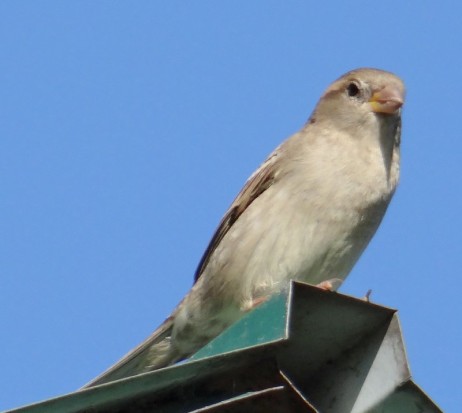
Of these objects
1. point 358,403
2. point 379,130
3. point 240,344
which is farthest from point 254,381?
point 379,130

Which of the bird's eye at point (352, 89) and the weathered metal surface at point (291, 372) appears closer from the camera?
the weathered metal surface at point (291, 372)

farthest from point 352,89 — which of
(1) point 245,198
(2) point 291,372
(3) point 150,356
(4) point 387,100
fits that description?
(2) point 291,372

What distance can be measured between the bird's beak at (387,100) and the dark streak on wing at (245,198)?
65 cm

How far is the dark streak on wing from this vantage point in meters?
6.32

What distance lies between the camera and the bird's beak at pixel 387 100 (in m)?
6.25

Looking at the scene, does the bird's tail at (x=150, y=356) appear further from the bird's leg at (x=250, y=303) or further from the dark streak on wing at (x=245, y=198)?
the bird's leg at (x=250, y=303)

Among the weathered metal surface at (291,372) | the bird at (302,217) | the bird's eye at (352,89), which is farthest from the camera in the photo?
the bird's eye at (352,89)

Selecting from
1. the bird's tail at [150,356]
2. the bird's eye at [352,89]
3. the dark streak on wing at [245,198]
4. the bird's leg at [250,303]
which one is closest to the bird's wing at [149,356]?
the bird's tail at [150,356]

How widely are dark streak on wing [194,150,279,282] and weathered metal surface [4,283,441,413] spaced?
303 cm

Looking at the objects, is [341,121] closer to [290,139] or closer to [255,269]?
[290,139]

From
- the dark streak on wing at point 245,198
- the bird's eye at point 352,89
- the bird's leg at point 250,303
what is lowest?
the bird's leg at point 250,303

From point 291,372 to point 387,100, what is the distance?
11.0 ft

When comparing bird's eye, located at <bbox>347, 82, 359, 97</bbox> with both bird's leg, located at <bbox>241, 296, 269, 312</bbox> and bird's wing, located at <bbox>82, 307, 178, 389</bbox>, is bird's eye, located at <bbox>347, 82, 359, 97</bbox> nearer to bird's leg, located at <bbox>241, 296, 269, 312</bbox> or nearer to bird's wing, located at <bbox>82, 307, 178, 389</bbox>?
bird's leg, located at <bbox>241, 296, 269, 312</bbox>

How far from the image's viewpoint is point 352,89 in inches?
261
